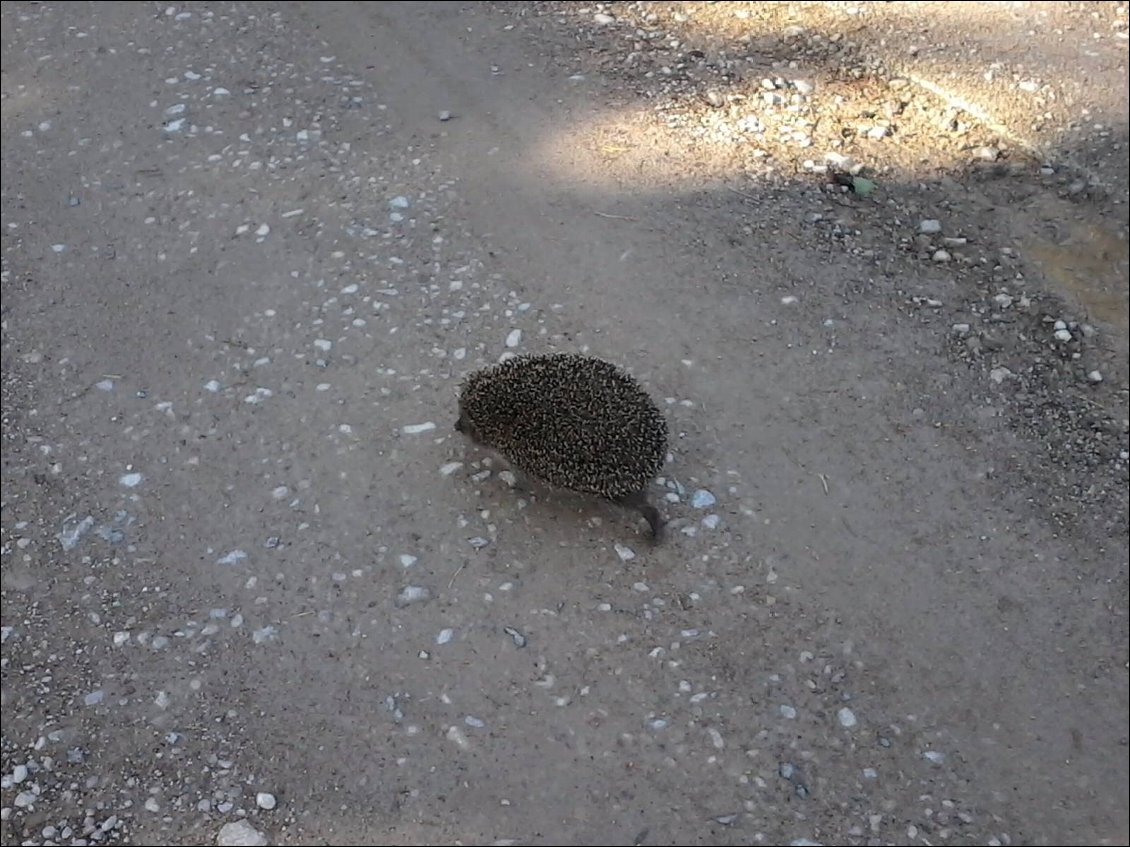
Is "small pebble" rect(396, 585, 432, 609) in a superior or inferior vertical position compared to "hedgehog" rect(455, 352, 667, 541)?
inferior

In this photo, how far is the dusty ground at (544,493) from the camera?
12.2 ft

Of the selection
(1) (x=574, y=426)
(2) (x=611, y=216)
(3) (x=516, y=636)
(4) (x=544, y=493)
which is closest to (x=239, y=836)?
(3) (x=516, y=636)

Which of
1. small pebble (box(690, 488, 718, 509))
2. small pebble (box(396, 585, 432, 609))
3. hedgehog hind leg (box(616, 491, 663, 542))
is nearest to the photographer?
small pebble (box(396, 585, 432, 609))

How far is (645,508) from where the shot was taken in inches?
169

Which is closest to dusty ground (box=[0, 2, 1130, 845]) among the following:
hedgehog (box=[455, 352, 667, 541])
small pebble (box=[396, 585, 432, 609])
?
small pebble (box=[396, 585, 432, 609])

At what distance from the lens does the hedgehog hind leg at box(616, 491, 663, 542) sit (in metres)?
4.25

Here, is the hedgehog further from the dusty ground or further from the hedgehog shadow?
the dusty ground

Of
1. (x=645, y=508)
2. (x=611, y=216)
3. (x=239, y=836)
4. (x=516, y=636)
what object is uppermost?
(x=611, y=216)

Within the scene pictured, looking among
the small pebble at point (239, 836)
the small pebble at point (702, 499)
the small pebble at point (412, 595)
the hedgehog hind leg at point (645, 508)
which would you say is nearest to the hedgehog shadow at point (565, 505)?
the hedgehog hind leg at point (645, 508)

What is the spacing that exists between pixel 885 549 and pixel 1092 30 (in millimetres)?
4587

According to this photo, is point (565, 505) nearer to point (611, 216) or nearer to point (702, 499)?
point (702, 499)

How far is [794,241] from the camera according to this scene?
18.7 ft

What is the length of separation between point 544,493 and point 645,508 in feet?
1.58

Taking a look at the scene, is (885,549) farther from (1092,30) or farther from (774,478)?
(1092,30)
